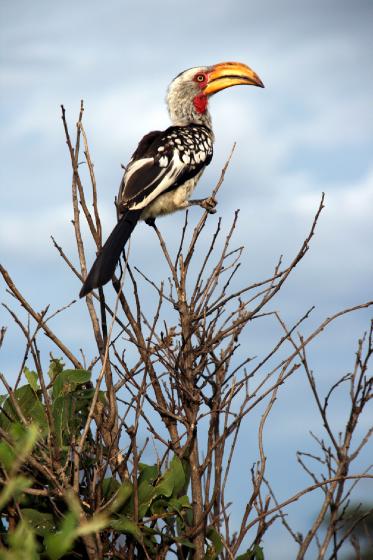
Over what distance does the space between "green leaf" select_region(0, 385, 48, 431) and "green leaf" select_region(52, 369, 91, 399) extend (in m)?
0.10

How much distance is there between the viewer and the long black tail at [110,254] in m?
3.56

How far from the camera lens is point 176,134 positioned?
5.66 m

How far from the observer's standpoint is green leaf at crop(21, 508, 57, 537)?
2.94 m

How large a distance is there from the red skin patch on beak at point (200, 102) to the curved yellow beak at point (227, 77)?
49 millimetres

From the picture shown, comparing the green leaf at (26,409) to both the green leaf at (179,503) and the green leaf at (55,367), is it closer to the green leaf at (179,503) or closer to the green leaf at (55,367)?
the green leaf at (55,367)

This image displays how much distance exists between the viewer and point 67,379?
10.4ft

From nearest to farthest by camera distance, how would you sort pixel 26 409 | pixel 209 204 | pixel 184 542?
1. pixel 184 542
2. pixel 26 409
3. pixel 209 204

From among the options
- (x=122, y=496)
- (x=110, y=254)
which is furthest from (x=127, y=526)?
(x=110, y=254)

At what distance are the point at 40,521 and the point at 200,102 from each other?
4.16 m

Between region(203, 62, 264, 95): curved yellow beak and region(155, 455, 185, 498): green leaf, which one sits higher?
region(203, 62, 264, 95): curved yellow beak

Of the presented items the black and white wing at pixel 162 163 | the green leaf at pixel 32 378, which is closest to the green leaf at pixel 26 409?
the green leaf at pixel 32 378

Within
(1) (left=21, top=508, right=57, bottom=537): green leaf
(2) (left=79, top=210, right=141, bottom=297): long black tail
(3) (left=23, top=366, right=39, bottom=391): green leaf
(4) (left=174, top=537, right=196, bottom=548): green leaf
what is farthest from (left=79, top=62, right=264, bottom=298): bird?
(4) (left=174, top=537, right=196, bottom=548): green leaf

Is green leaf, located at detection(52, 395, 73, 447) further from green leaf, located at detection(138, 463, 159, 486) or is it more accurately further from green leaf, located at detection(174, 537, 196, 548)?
green leaf, located at detection(174, 537, 196, 548)

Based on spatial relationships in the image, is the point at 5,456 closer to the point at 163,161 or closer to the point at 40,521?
the point at 40,521
